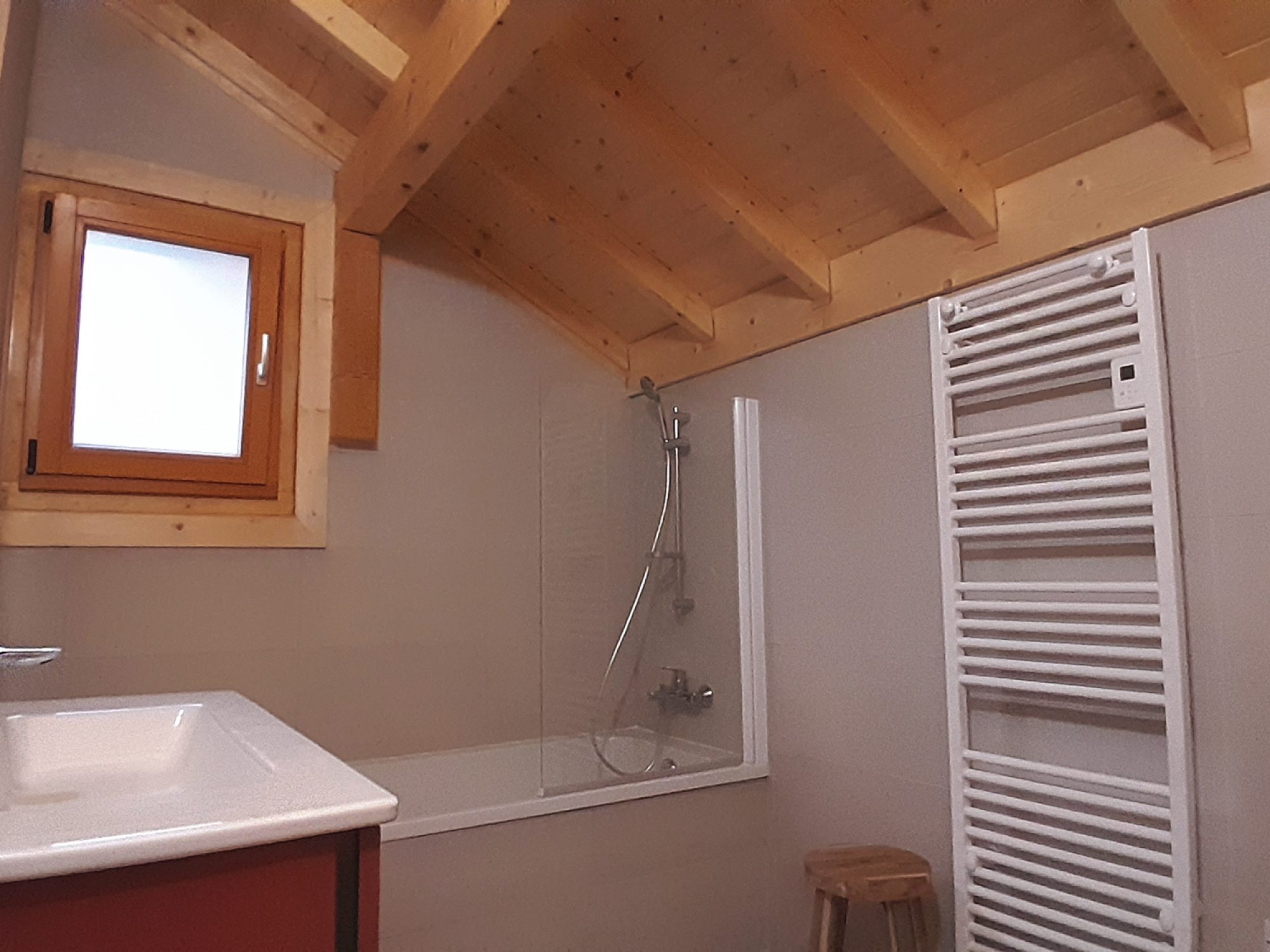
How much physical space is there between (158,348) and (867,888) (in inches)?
96.4

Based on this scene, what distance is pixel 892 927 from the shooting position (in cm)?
206

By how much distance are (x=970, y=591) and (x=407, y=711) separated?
180cm

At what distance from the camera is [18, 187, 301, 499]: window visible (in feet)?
7.92

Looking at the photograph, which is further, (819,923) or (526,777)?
(526,777)

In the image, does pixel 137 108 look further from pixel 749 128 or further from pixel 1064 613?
pixel 1064 613

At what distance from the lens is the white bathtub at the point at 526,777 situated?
7.34 ft

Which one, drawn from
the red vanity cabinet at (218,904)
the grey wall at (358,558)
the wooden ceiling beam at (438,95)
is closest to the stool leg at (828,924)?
the grey wall at (358,558)

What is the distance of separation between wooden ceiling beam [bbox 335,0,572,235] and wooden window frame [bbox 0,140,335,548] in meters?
0.26

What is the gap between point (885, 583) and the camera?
243 centimetres

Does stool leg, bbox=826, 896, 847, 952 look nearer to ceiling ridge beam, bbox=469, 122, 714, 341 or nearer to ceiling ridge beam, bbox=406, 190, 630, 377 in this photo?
ceiling ridge beam, bbox=469, 122, 714, 341

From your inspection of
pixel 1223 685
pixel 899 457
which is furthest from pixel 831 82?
pixel 1223 685

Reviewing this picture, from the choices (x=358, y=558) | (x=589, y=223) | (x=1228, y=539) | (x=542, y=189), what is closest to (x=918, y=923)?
(x=1228, y=539)

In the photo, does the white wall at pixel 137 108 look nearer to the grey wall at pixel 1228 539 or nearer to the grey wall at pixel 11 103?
the grey wall at pixel 11 103

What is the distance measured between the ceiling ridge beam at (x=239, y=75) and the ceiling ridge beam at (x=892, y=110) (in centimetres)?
165
